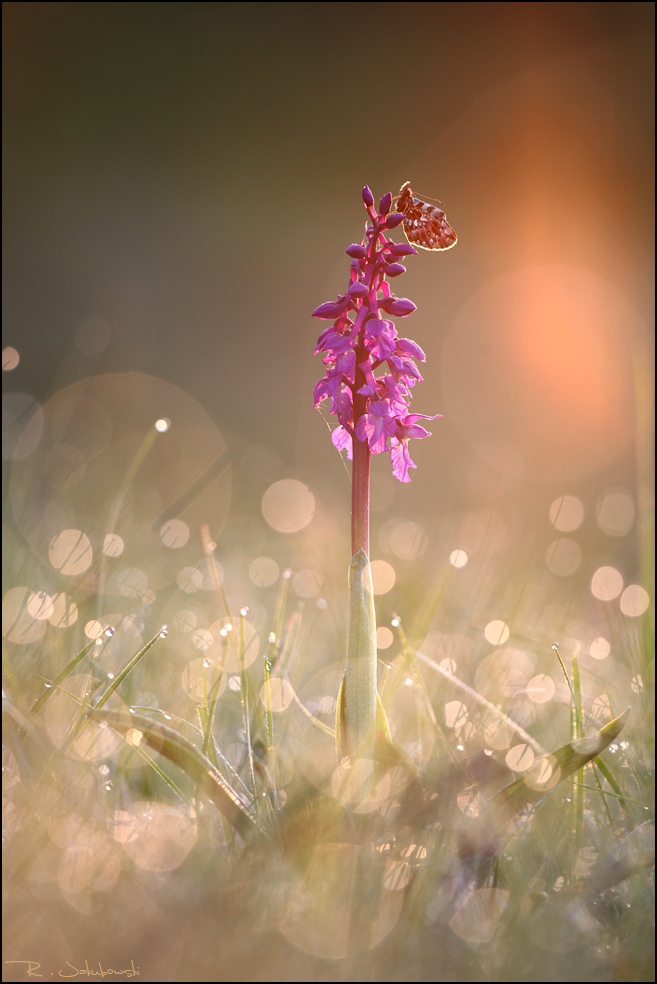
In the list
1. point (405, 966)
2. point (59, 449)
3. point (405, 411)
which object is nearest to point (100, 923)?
point (405, 966)

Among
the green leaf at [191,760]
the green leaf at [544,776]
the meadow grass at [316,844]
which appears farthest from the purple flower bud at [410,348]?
the green leaf at [191,760]

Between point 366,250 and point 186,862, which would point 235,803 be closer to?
point 186,862

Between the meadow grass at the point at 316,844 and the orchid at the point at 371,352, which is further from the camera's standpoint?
the orchid at the point at 371,352

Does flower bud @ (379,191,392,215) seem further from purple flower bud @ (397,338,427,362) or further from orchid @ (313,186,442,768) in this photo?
purple flower bud @ (397,338,427,362)

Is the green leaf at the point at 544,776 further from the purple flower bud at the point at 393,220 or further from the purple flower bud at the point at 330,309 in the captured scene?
the purple flower bud at the point at 393,220

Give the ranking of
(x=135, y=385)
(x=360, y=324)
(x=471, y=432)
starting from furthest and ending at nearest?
(x=471, y=432), (x=135, y=385), (x=360, y=324)
